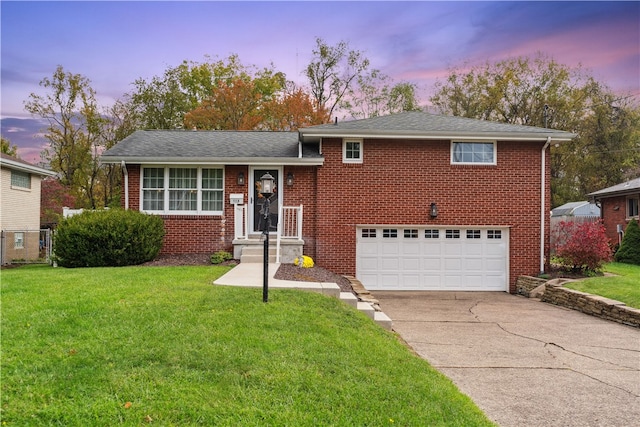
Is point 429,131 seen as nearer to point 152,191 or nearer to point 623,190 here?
point 152,191

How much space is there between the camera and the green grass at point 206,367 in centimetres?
319

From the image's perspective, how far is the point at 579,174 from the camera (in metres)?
31.6

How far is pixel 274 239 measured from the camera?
12.0m

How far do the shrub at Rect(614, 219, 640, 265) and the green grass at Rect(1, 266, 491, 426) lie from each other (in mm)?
15620

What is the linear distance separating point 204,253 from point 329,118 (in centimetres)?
1817

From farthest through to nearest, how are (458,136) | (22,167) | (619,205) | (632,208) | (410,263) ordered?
(619,205), (632,208), (22,167), (410,263), (458,136)

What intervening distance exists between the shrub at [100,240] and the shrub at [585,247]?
11392mm

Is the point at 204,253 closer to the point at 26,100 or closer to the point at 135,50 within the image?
the point at 135,50

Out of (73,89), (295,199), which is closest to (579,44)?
(295,199)

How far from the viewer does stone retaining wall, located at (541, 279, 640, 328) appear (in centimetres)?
853

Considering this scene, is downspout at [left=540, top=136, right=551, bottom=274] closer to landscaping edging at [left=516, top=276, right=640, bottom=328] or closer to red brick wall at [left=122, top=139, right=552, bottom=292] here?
red brick wall at [left=122, top=139, right=552, bottom=292]

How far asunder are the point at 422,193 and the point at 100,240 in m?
8.51

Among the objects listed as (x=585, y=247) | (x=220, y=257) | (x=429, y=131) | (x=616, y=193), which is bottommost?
(x=220, y=257)

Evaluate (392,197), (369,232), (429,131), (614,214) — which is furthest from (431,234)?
(614,214)
